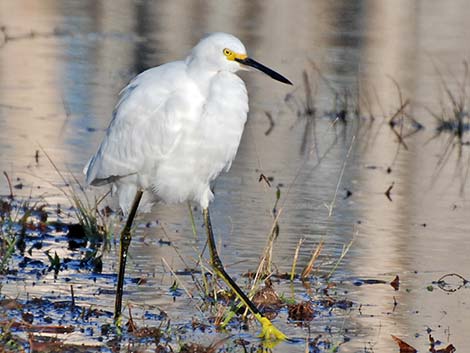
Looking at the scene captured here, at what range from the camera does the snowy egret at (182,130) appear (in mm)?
6102

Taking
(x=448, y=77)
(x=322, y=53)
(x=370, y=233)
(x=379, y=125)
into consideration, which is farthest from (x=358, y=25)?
(x=370, y=233)

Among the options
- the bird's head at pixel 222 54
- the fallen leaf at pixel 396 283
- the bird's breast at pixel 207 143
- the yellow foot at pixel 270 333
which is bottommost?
the yellow foot at pixel 270 333

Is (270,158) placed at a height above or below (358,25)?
below

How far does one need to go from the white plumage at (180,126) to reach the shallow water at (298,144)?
659 millimetres

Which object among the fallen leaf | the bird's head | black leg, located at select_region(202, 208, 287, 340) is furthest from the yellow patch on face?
the fallen leaf

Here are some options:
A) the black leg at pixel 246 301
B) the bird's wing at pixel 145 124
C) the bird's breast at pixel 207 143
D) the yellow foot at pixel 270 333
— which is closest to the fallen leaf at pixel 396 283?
the black leg at pixel 246 301

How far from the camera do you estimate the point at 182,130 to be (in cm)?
618

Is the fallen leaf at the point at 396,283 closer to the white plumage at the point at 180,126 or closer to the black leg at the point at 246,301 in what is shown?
the black leg at the point at 246,301

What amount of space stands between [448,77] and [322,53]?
85.4 inches

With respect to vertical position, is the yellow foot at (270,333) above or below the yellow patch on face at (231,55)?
below

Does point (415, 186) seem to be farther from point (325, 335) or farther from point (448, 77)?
point (448, 77)

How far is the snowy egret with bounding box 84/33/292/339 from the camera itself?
610 cm

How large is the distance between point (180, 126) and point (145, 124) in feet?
0.71

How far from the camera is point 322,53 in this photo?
1680 cm
